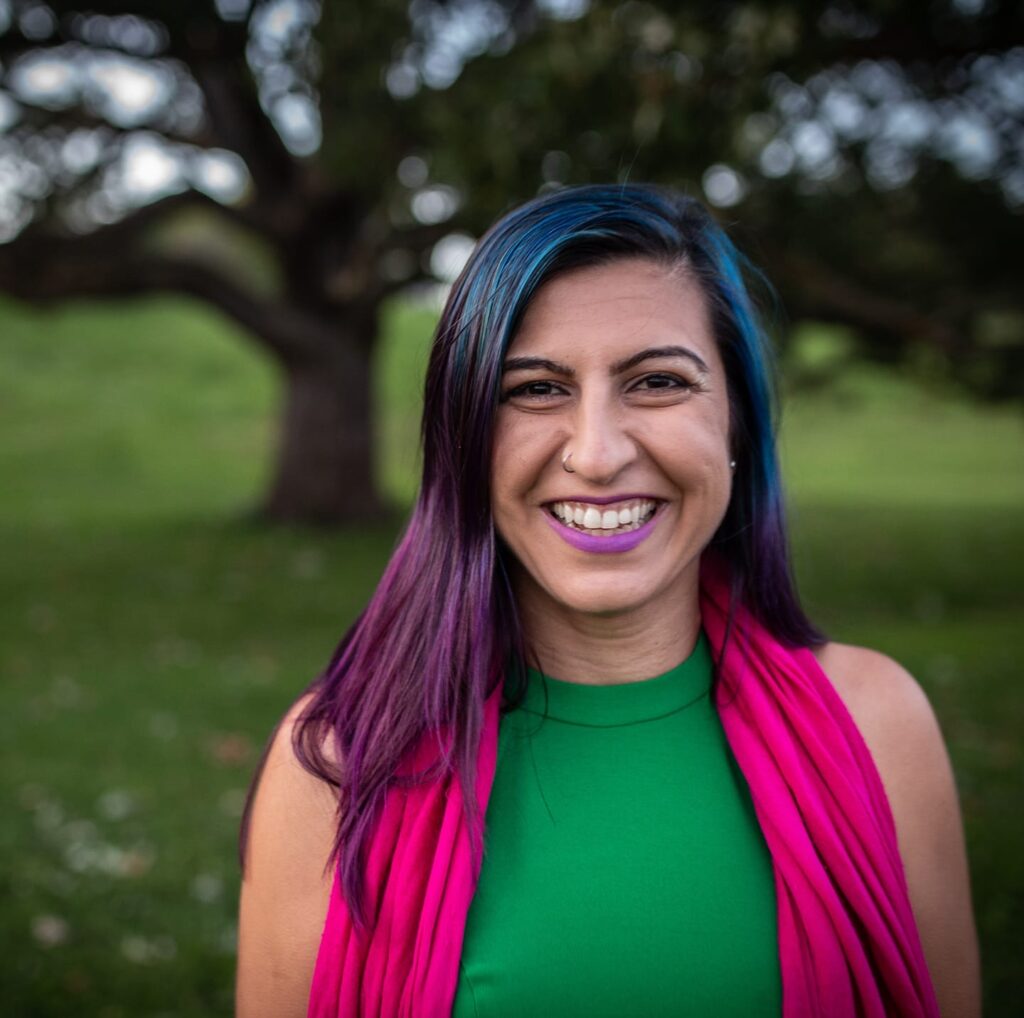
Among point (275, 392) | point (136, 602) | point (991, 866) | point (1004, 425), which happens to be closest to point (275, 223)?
point (136, 602)

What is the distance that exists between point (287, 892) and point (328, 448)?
539 inches

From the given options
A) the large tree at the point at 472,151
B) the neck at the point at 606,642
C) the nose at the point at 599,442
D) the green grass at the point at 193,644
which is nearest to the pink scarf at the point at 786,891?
the neck at the point at 606,642

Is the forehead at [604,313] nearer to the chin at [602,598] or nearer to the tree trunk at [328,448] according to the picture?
the chin at [602,598]

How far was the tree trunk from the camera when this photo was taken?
1519 cm

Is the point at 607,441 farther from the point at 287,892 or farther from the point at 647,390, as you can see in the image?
the point at 287,892

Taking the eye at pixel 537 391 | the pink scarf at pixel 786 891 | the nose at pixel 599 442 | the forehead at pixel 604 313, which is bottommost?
the pink scarf at pixel 786 891

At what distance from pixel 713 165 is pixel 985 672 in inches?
155

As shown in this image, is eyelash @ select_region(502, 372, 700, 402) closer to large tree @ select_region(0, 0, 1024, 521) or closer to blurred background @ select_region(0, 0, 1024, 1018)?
blurred background @ select_region(0, 0, 1024, 1018)

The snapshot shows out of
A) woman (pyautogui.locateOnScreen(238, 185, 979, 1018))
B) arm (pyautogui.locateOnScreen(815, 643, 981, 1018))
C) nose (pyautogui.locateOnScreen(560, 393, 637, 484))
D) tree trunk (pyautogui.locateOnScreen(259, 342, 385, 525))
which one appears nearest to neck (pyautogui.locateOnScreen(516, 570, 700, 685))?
woman (pyautogui.locateOnScreen(238, 185, 979, 1018))

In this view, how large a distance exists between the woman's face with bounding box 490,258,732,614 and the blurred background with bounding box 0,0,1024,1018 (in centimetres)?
41

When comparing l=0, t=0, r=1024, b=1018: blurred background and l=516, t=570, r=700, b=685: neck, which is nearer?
l=516, t=570, r=700, b=685: neck

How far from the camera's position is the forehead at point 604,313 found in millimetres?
1898

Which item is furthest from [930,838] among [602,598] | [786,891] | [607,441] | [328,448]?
[328,448]

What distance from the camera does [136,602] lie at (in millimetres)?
11023
